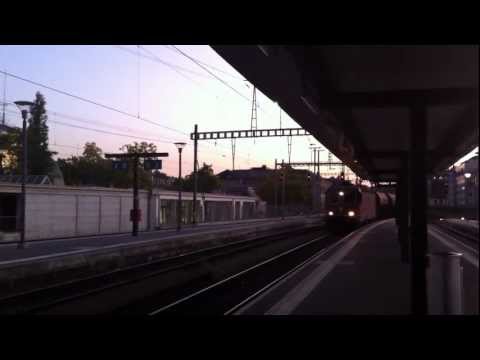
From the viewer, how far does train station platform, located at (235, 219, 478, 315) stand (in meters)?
9.38

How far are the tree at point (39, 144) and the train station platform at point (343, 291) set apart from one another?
811 inches

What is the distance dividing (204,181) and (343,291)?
Result: 54833mm

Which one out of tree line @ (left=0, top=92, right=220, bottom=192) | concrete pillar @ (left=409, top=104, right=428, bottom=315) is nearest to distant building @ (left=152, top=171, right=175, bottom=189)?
tree line @ (left=0, top=92, right=220, bottom=192)

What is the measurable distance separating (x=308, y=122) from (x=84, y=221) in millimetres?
19138

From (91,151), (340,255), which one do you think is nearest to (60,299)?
(340,255)

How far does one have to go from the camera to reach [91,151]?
60.3 m

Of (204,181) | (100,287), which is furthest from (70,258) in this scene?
(204,181)

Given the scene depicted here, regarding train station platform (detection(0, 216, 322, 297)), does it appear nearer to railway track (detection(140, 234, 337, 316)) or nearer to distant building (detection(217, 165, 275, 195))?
railway track (detection(140, 234, 337, 316))

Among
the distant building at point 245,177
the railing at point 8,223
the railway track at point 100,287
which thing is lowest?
the railway track at point 100,287

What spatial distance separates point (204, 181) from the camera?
65.8 m

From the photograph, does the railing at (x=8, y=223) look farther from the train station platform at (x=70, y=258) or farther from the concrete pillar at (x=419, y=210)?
the concrete pillar at (x=419, y=210)

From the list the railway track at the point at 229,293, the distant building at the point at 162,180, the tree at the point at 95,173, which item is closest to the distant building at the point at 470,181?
the railway track at the point at 229,293

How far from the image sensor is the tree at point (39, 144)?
33.1 metres

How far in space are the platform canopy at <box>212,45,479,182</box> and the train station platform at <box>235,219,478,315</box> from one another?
304cm
